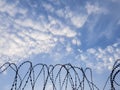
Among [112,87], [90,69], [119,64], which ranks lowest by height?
[112,87]

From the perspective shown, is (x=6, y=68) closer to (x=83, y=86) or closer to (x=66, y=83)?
→ (x=66, y=83)

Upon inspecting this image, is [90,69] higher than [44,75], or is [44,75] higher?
[90,69]

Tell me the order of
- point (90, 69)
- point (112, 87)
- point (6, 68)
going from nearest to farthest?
point (112, 87)
point (6, 68)
point (90, 69)

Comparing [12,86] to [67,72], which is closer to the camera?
[12,86]

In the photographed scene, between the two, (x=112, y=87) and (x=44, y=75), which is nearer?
(x=112, y=87)

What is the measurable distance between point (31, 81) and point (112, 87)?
3883 mm

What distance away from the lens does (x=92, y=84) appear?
41.9 feet

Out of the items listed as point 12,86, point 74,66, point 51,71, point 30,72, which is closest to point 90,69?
point 74,66

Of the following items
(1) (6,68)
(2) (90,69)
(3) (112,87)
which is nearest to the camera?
(3) (112,87)

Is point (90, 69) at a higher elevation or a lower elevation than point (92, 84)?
higher

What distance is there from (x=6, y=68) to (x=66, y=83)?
301 cm

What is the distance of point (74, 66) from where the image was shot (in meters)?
13.1

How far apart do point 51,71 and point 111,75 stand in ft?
10.0

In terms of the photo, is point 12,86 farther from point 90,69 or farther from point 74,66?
point 90,69
